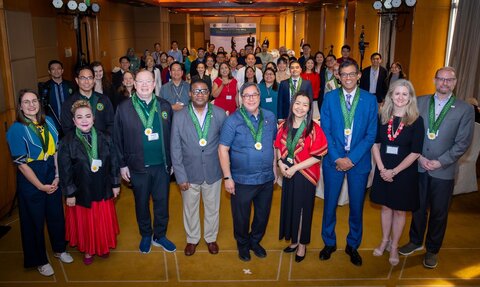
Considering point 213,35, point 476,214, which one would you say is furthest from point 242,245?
point 213,35

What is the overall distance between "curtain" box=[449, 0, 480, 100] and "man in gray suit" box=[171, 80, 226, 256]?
5354mm

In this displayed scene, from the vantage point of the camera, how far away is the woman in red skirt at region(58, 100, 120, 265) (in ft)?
11.1

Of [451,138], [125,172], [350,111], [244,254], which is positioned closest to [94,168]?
[125,172]

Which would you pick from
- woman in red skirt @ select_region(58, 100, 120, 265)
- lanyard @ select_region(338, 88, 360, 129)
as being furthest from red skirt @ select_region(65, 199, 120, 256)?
lanyard @ select_region(338, 88, 360, 129)

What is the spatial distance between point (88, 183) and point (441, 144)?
2921mm

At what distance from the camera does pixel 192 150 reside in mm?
3547

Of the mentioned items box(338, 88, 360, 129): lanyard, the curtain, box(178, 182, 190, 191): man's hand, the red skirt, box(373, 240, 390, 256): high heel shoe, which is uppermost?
the curtain

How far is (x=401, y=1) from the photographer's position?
893 cm

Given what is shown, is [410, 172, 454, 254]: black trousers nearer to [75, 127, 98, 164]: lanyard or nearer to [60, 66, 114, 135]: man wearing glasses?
[75, 127, 98, 164]: lanyard

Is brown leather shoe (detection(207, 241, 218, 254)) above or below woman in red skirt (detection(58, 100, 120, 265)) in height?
below

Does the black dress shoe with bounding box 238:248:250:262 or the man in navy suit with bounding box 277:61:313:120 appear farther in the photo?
the man in navy suit with bounding box 277:61:313:120

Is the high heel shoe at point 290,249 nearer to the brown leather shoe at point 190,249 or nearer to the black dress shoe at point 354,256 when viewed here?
the black dress shoe at point 354,256

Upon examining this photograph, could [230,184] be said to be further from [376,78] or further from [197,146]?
[376,78]

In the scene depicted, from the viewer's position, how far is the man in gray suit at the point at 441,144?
3.35m
